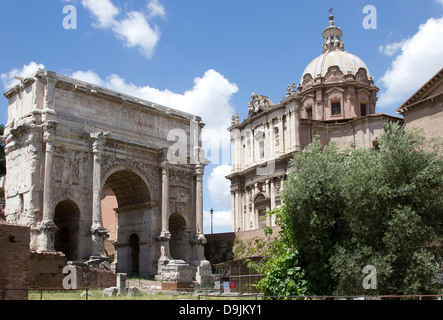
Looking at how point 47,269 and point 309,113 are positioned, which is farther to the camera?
point 309,113

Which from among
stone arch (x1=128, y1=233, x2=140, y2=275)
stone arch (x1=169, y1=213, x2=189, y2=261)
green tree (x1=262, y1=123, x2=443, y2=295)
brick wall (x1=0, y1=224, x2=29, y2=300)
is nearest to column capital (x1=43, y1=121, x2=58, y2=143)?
stone arch (x1=128, y1=233, x2=140, y2=275)

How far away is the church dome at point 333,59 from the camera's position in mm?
49938

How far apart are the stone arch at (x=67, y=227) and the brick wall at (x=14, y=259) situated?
14377mm

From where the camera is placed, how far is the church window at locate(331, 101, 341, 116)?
48.1 meters

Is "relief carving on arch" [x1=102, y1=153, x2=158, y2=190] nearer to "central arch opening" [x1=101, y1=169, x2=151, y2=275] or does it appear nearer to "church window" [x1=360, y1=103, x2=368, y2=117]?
"central arch opening" [x1=101, y1=169, x2=151, y2=275]

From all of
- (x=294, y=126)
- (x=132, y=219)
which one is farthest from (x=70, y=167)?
(x=294, y=126)

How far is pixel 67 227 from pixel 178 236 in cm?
863

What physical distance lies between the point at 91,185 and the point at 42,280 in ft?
24.6

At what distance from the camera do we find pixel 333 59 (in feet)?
166

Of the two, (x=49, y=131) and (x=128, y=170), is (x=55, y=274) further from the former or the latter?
(x=128, y=170)

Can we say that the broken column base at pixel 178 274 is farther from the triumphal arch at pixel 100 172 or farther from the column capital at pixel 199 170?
the column capital at pixel 199 170

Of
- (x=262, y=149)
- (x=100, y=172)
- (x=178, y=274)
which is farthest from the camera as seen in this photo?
(x=262, y=149)

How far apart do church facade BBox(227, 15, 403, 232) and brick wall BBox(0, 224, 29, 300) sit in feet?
87.6

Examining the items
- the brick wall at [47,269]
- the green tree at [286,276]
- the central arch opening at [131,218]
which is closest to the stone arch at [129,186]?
the central arch opening at [131,218]
